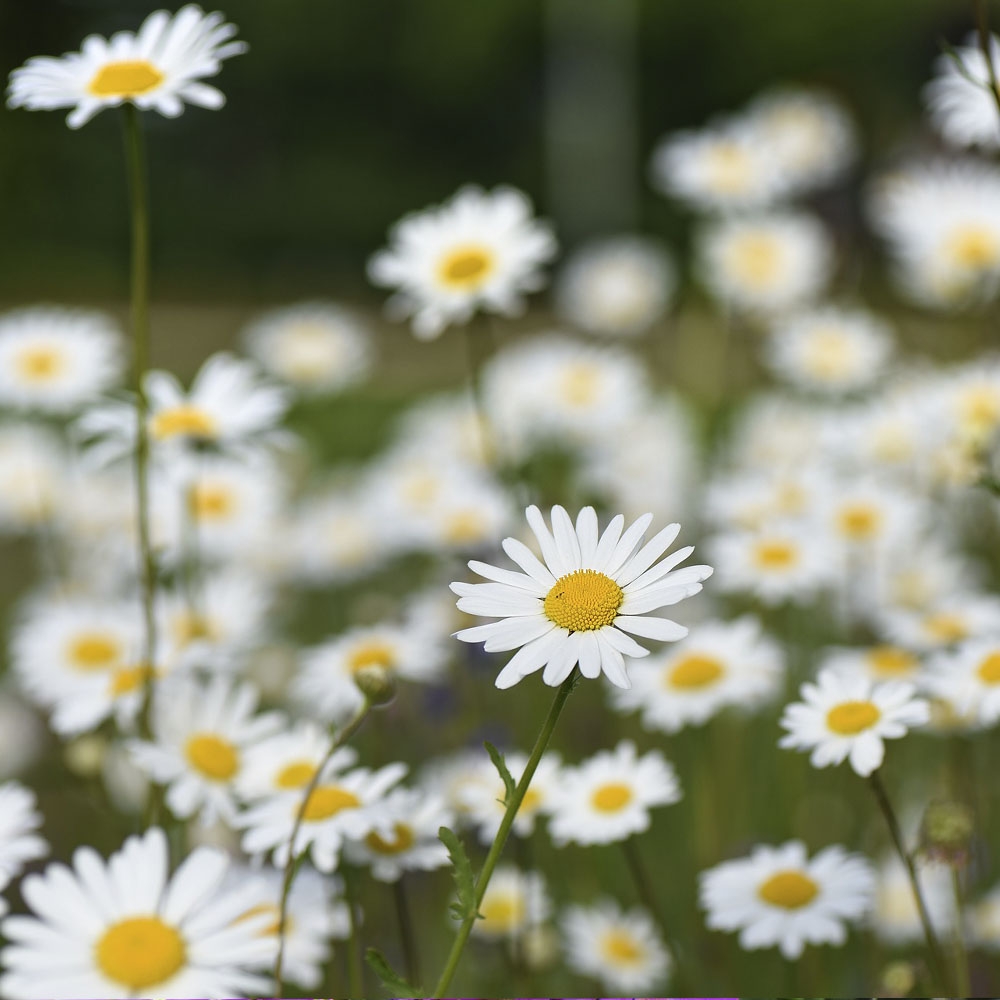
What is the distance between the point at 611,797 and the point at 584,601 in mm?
334

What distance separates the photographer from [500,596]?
656mm

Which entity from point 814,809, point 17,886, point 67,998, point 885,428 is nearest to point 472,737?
point 814,809

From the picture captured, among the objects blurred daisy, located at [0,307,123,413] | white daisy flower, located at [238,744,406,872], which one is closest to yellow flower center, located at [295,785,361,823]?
white daisy flower, located at [238,744,406,872]

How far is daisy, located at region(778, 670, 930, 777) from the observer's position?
76 centimetres

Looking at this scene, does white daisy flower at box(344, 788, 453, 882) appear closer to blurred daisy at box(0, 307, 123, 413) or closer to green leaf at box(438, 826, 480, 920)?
green leaf at box(438, 826, 480, 920)

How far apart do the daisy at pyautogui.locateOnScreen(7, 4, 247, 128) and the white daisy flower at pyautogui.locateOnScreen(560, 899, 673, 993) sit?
67 centimetres

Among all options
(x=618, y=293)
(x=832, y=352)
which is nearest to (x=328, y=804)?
(x=832, y=352)

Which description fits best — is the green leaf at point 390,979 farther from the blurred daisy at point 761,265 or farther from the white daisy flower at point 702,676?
the blurred daisy at point 761,265

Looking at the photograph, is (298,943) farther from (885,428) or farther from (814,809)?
(885,428)

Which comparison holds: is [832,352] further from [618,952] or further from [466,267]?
[618,952]

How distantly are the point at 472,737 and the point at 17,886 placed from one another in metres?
0.52

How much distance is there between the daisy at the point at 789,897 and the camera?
0.79 m

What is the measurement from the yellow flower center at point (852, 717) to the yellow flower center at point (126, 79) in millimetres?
595

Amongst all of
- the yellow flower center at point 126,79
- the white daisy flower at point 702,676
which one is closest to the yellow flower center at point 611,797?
the white daisy flower at point 702,676
